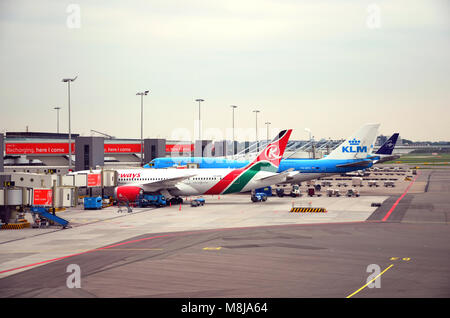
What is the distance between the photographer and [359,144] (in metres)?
78.7

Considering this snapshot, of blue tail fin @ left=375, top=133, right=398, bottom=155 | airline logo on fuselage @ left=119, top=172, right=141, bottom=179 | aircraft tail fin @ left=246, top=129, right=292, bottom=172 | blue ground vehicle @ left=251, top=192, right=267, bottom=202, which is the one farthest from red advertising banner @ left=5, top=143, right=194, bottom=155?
blue tail fin @ left=375, top=133, right=398, bottom=155

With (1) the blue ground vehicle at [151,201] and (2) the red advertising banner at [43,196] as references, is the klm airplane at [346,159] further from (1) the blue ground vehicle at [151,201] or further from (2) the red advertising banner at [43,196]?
(2) the red advertising banner at [43,196]

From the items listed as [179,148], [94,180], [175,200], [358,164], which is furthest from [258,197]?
[179,148]

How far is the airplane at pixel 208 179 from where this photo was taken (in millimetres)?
65688

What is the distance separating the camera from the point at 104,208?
6319cm

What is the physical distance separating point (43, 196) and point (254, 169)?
2827 cm

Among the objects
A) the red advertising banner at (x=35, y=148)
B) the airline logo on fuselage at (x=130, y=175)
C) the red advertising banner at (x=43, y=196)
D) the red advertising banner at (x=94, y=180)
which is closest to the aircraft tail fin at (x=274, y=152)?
the airline logo on fuselage at (x=130, y=175)

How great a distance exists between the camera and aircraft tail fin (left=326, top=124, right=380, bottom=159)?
78562 millimetres

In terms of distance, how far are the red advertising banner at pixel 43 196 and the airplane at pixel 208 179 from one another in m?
18.4

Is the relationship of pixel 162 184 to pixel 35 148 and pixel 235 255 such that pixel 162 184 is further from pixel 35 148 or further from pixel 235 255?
pixel 235 255

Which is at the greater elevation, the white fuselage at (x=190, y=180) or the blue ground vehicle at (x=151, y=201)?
the white fuselage at (x=190, y=180)

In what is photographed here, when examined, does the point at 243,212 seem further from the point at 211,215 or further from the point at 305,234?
the point at 305,234
